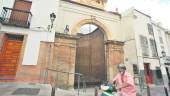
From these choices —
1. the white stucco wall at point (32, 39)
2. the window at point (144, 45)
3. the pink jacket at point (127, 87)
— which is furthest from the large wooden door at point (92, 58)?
the pink jacket at point (127, 87)

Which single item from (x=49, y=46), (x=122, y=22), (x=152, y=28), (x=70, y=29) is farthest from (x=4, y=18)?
(x=152, y=28)

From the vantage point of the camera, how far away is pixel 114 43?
12.5 m

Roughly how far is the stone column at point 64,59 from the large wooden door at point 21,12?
247 cm

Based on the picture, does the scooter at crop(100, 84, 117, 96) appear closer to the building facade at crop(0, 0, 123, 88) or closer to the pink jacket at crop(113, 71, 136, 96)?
the pink jacket at crop(113, 71, 136, 96)

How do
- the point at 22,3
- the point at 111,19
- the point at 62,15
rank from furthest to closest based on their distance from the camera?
the point at 111,19, the point at 62,15, the point at 22,3

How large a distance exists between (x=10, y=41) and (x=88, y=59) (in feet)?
25.8

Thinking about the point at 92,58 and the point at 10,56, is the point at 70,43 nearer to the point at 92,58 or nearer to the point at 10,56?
the point at 10,56

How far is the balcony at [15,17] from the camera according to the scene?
8.74 metres

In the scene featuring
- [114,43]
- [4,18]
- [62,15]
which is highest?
[62,15]

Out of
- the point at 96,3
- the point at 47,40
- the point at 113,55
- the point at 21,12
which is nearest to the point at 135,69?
the point at 113,55

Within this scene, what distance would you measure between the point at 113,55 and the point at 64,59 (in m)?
4.46

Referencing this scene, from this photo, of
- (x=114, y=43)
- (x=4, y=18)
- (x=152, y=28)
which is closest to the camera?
(x=4, y=18)

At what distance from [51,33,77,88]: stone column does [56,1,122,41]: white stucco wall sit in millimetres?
922

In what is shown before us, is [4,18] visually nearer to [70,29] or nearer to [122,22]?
[70,29]
